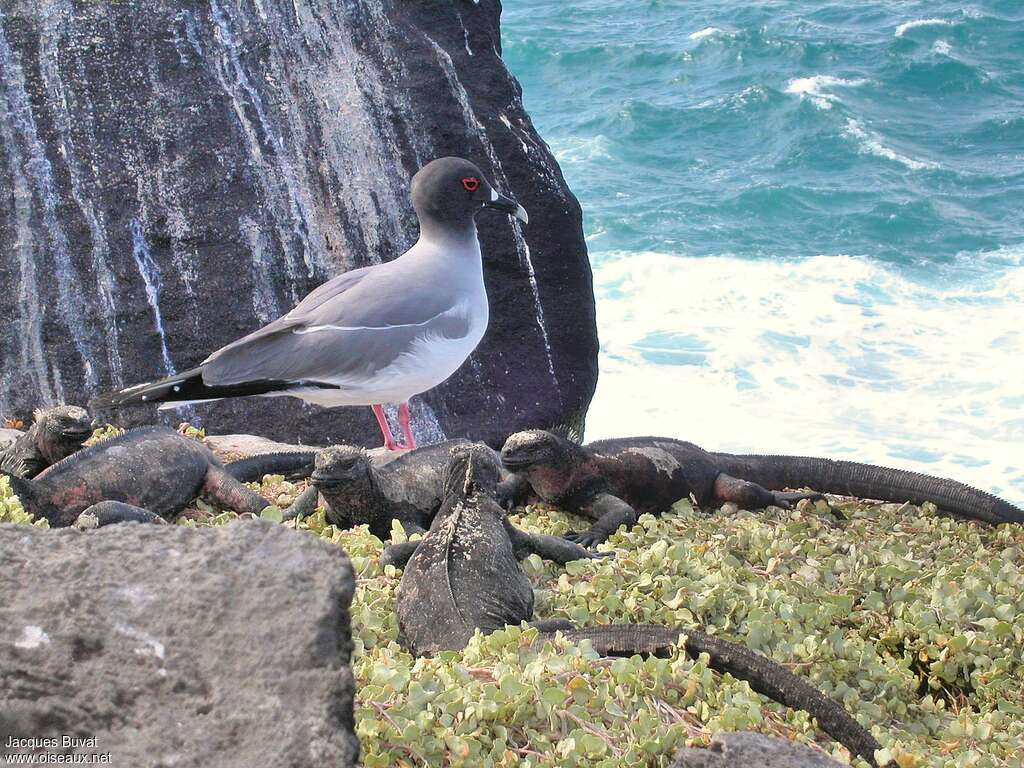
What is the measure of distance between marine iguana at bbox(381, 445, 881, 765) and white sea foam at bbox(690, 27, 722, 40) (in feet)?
77.8

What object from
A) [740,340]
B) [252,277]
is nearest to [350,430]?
[252,277]

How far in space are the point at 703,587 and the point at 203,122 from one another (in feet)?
16.3

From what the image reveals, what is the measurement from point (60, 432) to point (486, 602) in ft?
8.18

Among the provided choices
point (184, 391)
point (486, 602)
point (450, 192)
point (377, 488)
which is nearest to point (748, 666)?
point (486, 602)

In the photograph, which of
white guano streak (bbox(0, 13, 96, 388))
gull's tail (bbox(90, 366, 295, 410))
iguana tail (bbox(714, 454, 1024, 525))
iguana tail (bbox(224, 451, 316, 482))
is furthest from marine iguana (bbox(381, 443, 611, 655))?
white guano streak (bbox(0, 13, 96, 388))

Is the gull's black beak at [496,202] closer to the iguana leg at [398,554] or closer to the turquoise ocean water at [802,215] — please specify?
the iguana leg at [398,554]

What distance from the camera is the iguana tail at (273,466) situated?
20.8ft

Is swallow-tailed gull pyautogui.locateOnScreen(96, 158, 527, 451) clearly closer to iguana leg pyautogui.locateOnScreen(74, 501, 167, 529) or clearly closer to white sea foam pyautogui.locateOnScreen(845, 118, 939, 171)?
iguana leg pyautogui.locateOnScreen(74, 501, 167, 529)

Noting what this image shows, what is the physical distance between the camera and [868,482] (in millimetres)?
6762

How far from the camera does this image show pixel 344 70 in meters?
8.63

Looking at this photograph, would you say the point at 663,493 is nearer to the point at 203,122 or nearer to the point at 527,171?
the point at 527,171


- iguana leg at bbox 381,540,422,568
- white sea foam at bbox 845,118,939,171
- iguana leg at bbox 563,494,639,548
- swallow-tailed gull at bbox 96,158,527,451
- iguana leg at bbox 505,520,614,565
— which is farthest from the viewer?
white sea foam at bbox 845,118,939,171

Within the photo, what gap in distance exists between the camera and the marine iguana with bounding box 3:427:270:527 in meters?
5.28

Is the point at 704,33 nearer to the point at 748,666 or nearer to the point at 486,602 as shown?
the point at 486,602
